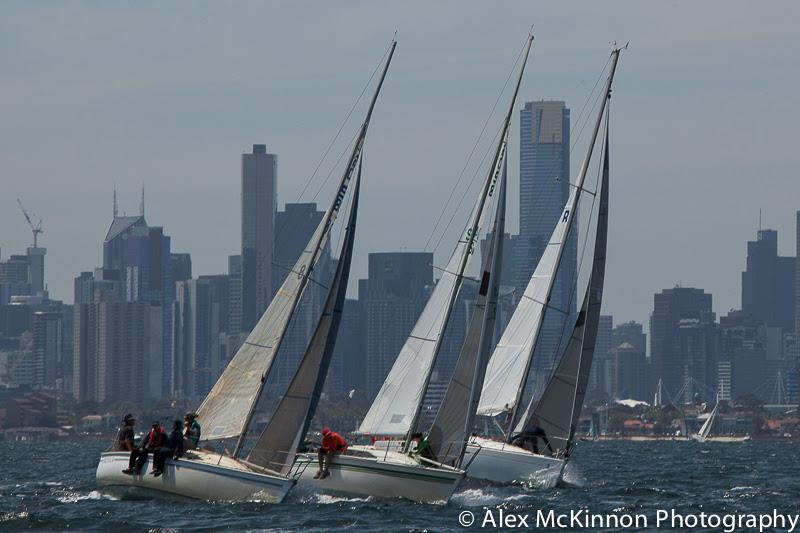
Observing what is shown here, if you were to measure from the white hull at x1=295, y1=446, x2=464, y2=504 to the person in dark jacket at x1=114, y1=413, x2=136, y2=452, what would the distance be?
404cm

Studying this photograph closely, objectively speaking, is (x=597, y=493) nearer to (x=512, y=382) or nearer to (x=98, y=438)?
(x=512, y=382)

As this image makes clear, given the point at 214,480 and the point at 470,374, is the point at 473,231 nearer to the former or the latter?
the point at 470,374

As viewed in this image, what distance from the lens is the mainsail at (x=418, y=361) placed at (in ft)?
136

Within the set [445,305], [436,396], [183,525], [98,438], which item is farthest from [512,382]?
[98,438]

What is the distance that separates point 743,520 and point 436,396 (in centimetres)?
11268

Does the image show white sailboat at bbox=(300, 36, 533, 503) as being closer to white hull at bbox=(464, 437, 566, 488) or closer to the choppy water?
the choppy water

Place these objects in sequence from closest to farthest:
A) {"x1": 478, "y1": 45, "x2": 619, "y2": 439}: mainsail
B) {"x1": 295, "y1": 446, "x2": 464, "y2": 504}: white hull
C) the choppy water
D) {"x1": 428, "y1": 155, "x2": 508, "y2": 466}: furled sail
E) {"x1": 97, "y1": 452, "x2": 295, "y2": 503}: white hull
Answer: the choppy water → {"x1": 97, "y1": 452, "x2": 295, "y2": 503}: white hull → {"x1": 295, "y1": 446, "x2": 464, "y2": 504}: white hull → {"x1": 428, "y1": 155, "x2": 508, "y2": 466}: furled sail → {"x1": 478, "y1": 45, "x2": 619, "y2": 439}: mainsail

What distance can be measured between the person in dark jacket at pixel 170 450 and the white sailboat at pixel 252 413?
114 millimetres

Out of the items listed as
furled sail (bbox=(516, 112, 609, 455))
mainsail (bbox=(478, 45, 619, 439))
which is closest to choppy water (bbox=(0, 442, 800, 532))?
furled sail (bbox=(516, 112, 609, 455))

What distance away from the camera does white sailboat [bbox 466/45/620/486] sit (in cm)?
4506

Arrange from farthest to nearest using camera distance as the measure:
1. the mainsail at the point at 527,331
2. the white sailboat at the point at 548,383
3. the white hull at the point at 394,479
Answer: the mainsail at the point at 527,331, the white sailboat at the point at 548,383, the white hull at the point at 394,479

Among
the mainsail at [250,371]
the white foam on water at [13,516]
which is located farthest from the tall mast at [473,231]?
the white foam on water at [13,516]

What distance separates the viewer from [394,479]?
1486 inches

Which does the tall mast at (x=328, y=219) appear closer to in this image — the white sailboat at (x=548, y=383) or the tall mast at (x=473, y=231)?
the tall mast at (x=473, y=231)
